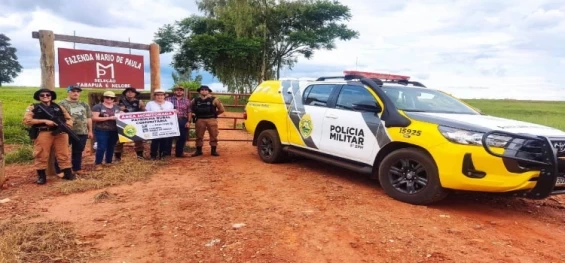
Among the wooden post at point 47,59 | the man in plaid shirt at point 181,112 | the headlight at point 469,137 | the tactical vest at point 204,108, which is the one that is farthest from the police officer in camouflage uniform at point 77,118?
the headlight at point 469,137

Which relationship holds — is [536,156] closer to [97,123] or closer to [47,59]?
[97,123]

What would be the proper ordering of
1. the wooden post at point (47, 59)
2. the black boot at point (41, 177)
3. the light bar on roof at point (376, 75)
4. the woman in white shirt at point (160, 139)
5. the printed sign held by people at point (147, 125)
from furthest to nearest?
the woman in white shirt at point (160, 139), the printed sign held by people at point (147, 125), the wooden post at point (47, 59), the light bar on roof at point (376, 75), the black boot at point (41, 177)

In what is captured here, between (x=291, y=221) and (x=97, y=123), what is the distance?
4.68 meters

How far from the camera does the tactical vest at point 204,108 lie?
27.4ft

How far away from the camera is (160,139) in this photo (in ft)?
26.9

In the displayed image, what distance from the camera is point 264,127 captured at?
810cm

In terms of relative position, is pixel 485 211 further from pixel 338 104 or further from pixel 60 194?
pixel 60 194

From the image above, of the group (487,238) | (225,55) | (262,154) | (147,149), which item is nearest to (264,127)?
(262,154)

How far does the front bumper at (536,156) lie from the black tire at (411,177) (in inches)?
28.4

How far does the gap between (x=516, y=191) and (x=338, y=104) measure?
273cm

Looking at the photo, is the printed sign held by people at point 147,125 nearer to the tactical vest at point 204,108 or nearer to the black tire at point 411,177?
the tactical vest at point 204,108

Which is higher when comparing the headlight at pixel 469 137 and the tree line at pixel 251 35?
the tree line at pixel 251 35

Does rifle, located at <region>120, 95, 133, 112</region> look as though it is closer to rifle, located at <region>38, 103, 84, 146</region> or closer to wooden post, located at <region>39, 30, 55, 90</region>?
wooden post, located at <region>39, 30, 55, 90</region>

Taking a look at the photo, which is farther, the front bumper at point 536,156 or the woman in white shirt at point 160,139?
the woman in white shirt at point 160,139
